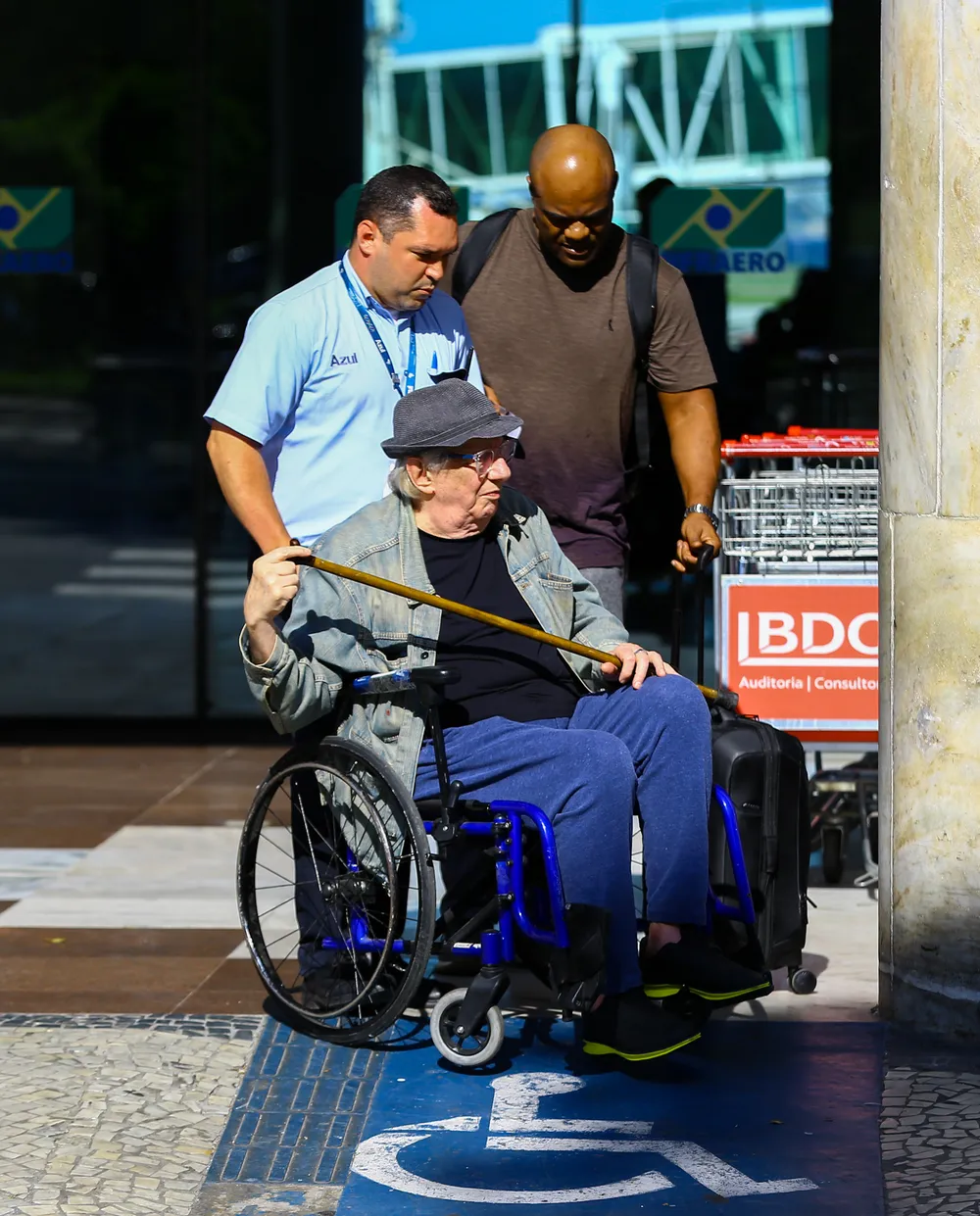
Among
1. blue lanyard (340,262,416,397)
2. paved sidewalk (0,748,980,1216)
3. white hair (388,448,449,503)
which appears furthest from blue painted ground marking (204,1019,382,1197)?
blue lanyard (340,262,416,397)

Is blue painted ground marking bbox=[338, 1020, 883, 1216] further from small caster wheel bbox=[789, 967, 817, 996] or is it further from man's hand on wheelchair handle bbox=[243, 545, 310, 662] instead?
man's hand on wheelchair handle bbox=[243, 545, 310, 662]

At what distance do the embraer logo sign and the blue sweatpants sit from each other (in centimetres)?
113

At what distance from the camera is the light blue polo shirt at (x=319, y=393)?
446 centimetres

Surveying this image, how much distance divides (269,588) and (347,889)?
0.74 m

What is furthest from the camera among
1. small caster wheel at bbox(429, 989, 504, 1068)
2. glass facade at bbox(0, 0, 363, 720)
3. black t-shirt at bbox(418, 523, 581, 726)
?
glass facade at bbox(0, 0, 363, 720)

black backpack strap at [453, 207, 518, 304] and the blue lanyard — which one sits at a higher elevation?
black backpack strap at [453, 207, 518, 304]

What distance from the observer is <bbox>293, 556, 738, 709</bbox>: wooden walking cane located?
4.05 m

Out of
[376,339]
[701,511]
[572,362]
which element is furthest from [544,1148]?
[572,362]

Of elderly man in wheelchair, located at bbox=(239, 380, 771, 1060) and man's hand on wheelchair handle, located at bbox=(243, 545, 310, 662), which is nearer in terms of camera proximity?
man's hand on wheelchair handle, located at bbox=(243, 545, 310, 662)

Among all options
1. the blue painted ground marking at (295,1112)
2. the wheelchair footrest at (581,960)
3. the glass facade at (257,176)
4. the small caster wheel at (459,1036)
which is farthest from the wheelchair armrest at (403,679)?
the glass facade at (257,176)

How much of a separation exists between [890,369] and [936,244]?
0.96 feet

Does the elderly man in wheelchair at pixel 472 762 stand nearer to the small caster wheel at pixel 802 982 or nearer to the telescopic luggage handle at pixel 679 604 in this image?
the small caster wheel at pixel 802 982

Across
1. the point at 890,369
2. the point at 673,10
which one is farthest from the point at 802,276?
the point at 890,369

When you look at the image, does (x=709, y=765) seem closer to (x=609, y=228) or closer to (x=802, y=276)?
(x=609, y=228)
